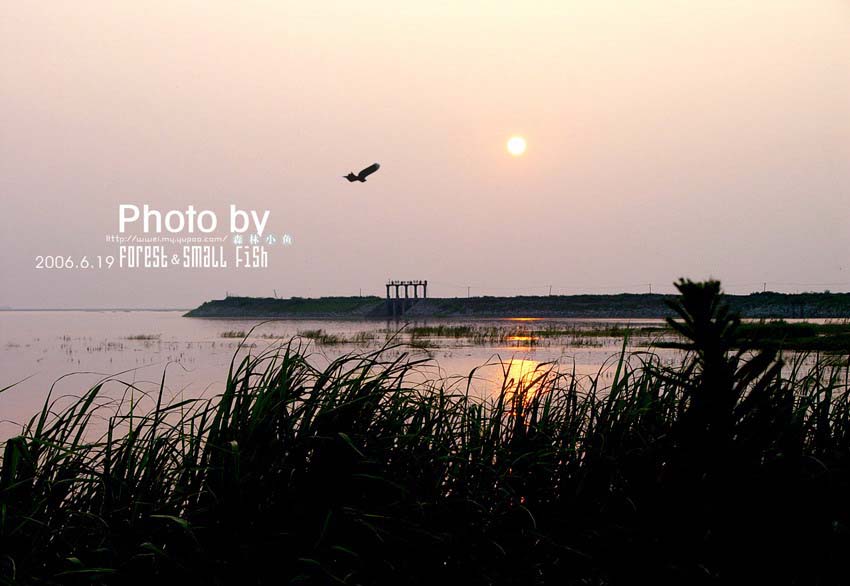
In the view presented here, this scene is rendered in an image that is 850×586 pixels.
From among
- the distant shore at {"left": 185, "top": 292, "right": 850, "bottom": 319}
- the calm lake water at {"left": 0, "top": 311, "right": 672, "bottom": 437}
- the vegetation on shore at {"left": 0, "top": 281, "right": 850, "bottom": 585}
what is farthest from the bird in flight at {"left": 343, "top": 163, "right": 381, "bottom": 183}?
the distant shore at {"left": 185, "top": 292, "right": 850, "bottom": 319}

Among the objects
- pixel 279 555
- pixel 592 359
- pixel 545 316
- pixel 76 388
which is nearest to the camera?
pixel 279 555

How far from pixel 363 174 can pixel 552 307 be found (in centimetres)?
8147

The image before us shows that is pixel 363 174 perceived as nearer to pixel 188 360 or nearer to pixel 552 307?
pixel 188 360

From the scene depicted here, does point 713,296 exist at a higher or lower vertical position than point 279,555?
higher

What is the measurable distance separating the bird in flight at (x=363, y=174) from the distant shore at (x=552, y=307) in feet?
217

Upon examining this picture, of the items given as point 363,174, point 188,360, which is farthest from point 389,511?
point 188,360

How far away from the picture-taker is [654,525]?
393cm

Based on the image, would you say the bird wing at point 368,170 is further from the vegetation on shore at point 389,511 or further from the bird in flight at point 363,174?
the vegetation on shore at point 389,511

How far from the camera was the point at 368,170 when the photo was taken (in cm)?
2167

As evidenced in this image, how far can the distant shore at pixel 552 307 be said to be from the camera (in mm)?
86312

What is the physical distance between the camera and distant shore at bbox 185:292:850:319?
86.3 m

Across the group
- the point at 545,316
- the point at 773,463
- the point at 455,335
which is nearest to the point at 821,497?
the point at 773,463

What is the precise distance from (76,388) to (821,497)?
19.8 m

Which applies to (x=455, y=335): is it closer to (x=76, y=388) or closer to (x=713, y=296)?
(x=76, y=388)
